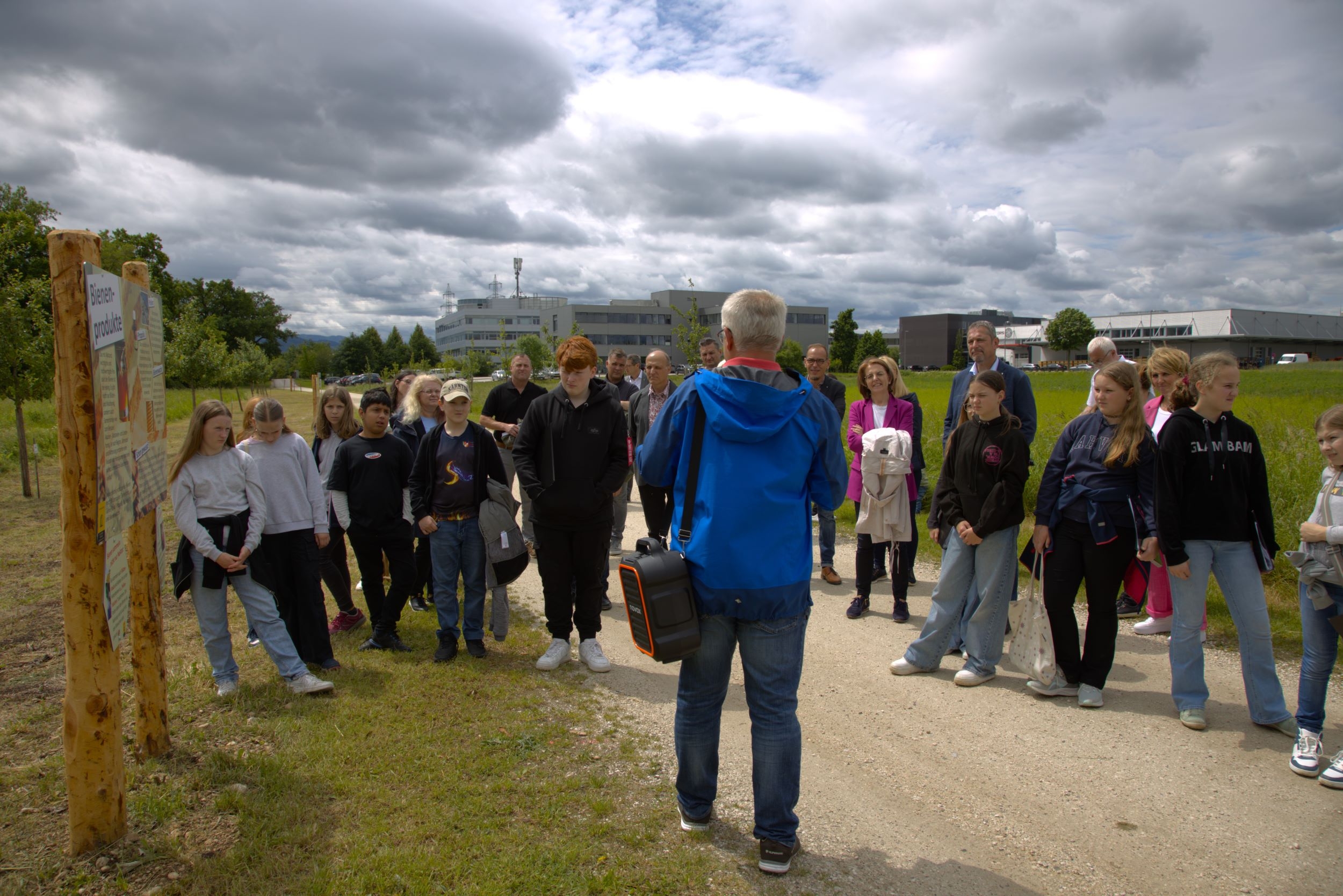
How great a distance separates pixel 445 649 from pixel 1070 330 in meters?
105

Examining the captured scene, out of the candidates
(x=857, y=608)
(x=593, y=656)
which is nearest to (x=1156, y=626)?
(x=857, y=608)

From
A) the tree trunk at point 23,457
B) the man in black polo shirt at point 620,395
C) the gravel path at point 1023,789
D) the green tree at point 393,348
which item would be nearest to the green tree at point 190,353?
the tree trunk at point 23,457

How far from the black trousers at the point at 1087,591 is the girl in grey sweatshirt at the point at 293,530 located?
5.01 m

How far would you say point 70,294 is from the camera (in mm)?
3059

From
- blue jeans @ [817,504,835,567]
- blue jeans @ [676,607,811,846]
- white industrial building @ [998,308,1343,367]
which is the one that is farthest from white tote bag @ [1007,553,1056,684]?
white industrial building @ [998,308,1343,367]

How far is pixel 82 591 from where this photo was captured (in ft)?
10.2

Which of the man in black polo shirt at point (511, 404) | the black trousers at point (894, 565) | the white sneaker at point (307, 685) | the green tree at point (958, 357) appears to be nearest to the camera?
the white sneaker at point (307, 685)

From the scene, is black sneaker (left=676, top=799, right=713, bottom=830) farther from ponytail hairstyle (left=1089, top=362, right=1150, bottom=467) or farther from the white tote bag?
ponytail hairstyle (left=1089, top=362, right=1150, bottom=467)

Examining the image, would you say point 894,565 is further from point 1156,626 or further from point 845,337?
point 845,337

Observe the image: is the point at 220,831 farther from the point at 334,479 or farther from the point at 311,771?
the point at 334,479

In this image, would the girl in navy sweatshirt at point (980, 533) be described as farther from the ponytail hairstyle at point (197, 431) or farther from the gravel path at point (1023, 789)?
the ponytail hairstyle at point (197, 431)

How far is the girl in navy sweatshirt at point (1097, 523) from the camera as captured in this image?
14.7ft

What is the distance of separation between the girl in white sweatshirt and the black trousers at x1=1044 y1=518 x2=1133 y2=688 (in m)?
4.82

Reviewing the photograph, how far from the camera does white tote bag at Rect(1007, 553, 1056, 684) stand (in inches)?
183
